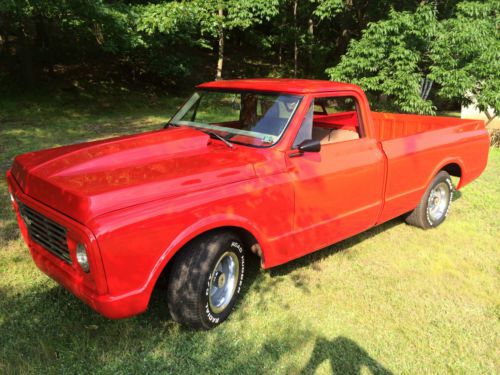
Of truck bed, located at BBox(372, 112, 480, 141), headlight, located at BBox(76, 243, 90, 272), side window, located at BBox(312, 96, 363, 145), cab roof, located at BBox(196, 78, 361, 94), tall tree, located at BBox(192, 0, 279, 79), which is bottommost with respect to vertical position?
truck bed, located at BBox(372, 112, 480, 141)

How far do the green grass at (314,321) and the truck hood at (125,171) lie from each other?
105 centimetres

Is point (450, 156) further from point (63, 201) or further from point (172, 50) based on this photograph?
point (172, 50)

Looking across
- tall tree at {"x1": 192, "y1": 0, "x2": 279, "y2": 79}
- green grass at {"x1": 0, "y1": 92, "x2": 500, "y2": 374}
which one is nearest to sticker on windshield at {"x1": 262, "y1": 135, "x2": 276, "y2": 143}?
green grass at {"x1": 0, "y1": 92, "x2": 500, "y2": 374}

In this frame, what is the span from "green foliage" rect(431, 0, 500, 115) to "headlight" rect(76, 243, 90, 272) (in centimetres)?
1030

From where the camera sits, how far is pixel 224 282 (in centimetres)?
350

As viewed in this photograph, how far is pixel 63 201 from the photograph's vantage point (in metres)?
2.77

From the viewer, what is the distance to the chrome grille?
2846 millimetres

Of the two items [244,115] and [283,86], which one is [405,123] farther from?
[244,115]

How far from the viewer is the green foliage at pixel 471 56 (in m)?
10.3

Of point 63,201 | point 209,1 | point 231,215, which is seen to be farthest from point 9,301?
point 209,1

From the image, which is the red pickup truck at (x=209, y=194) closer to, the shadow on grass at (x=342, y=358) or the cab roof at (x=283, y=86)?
the cab roof at (x=283, y=86)

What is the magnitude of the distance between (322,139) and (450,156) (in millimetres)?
1686

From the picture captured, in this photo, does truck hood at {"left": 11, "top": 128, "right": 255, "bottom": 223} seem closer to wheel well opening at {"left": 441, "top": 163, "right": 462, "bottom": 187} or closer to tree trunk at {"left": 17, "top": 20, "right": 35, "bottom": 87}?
wheel well opening at {"left": 441, "top": 163, "right": 462, "bottom": 187}

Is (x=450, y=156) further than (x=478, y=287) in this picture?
Yes
